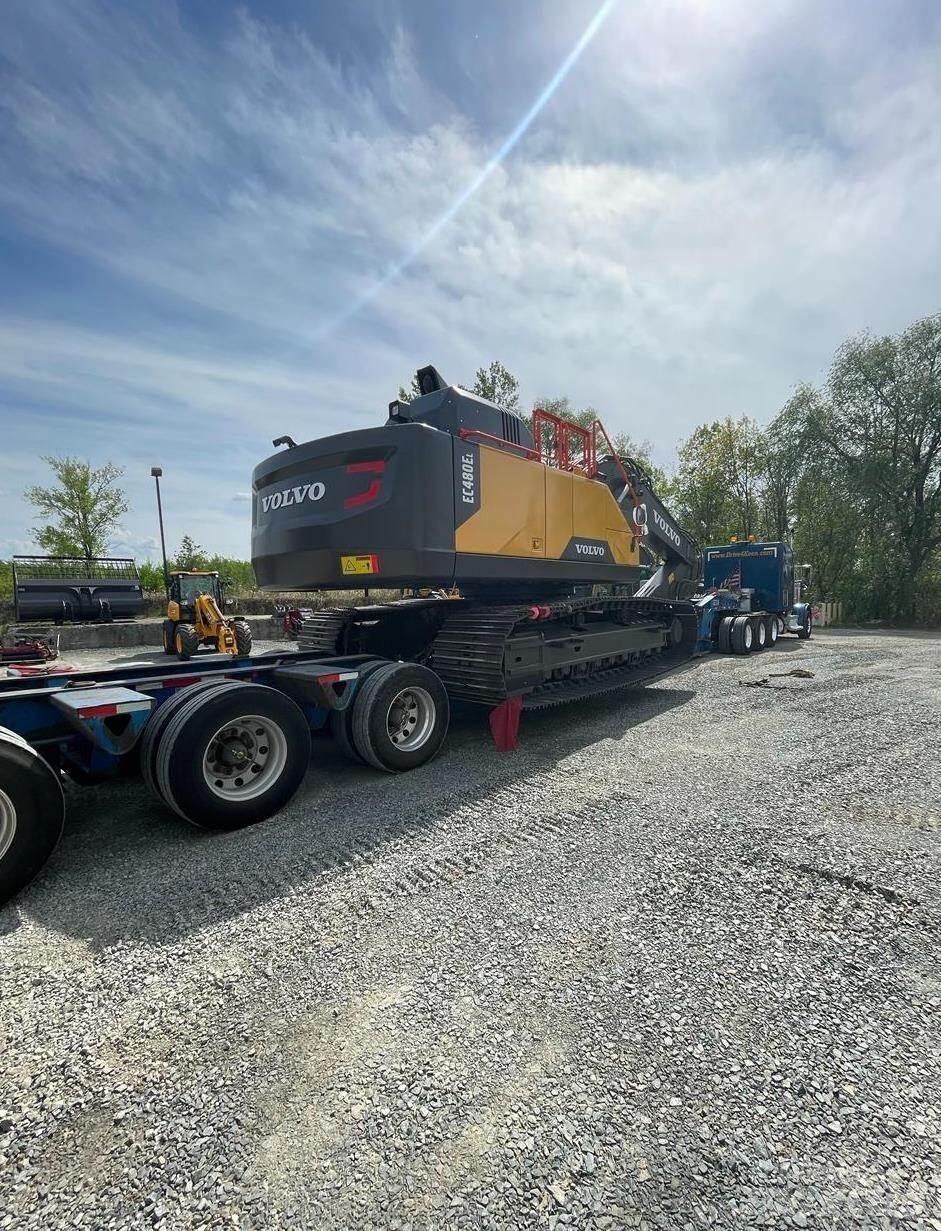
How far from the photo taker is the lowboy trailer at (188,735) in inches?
116

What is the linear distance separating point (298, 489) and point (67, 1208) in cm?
446

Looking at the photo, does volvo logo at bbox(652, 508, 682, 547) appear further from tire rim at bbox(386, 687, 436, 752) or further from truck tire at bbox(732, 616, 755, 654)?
tire rim at bbox(386, 687, 436, 752)

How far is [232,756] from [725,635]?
11.2 m

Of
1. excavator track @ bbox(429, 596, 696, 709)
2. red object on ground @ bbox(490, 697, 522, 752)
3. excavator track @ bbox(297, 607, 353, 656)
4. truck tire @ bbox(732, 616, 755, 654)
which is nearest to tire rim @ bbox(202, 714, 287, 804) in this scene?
excavator track @ bbox(429, 596, 696, 709)

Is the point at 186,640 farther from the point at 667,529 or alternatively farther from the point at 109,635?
the point at 667,529

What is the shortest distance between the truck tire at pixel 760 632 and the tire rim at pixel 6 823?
13.1m

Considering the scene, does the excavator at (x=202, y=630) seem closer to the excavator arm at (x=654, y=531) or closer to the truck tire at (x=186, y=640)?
the truck tire at (x=186, y=640)

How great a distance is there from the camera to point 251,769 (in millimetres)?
3936

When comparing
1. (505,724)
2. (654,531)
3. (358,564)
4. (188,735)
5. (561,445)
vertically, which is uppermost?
(561,445)

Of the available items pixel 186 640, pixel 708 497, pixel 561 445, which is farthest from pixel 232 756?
pixel 708 497

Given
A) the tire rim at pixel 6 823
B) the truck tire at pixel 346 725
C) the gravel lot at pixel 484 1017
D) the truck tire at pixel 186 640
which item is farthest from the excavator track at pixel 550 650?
the truck tire at pixel 186 640

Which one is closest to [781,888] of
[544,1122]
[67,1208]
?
[544,1122]

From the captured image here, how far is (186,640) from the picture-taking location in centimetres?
1127

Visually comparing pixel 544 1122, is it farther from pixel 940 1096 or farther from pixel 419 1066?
pixel 940 1096
